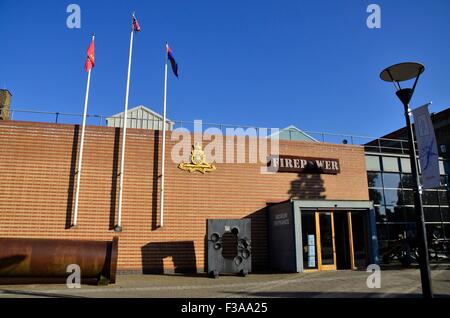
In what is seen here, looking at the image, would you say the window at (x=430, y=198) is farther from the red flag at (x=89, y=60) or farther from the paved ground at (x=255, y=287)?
the red flag at (x=89, y=60)

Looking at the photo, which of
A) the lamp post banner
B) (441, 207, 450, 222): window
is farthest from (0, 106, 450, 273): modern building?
the lamp post banner

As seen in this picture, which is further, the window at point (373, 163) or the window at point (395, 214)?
the window at point (373, 163)

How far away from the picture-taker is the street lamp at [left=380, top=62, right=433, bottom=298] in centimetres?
→ 765

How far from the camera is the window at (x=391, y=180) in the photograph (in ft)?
67.8

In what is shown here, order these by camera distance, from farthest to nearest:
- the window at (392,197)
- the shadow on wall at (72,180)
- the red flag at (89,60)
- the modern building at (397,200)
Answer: the window at (392,197) < the modern building at (397,200) < the red flag at (89,60) < the shadow on wall at (72,180)

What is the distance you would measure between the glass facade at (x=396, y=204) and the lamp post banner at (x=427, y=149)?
11.9 meters

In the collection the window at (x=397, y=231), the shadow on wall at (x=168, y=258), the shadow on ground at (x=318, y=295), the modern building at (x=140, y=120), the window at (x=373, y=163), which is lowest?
the shadow on ground at (x=318, y=295)

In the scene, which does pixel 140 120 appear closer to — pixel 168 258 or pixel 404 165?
pixel 168 258

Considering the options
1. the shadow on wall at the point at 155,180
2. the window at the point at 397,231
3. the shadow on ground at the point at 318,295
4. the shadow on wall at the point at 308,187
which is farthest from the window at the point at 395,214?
the shadow on wall at the point at 155,180

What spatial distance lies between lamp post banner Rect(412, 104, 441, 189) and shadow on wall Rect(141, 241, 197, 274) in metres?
9.97

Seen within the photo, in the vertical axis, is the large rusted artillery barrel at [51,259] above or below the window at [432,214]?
below

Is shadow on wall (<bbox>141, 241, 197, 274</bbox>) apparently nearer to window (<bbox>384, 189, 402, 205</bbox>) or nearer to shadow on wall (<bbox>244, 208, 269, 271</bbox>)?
shadow on wall (<bbox>244, 208, 269, 271</bbox>)
